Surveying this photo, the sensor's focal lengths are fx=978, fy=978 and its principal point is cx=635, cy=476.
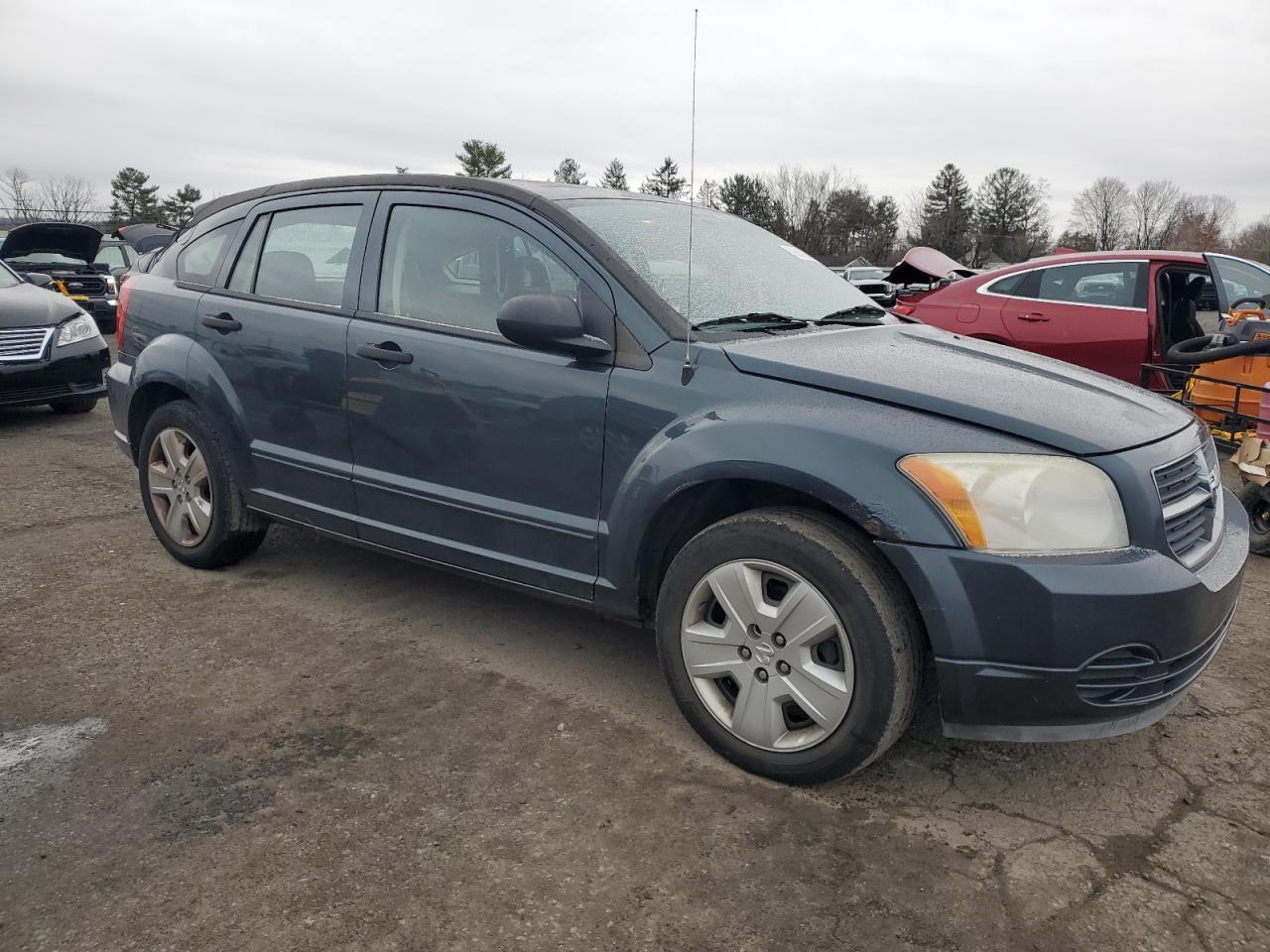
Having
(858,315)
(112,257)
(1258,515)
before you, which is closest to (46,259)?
(112,257)

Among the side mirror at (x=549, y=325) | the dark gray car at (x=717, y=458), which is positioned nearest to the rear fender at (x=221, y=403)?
the dark gray car at (x=717, y=458)

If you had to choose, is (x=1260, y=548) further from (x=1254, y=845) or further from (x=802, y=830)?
(x=802, y=830)

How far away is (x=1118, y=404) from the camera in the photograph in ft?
9.39

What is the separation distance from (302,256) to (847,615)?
8.87ft

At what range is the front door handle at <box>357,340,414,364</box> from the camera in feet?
11.3

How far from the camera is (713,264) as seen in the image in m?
3.47

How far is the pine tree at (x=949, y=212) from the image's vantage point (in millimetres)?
82438

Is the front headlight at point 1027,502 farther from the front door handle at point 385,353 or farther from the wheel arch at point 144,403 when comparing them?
the wheel arch at point 144,403

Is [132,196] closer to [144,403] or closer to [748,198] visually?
[748,198]

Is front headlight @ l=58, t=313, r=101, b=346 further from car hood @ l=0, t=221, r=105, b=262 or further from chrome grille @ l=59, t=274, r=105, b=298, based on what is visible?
chrome grille @ l=59, t=274, r=105, b=298

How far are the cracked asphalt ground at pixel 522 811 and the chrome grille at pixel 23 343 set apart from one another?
497 cm

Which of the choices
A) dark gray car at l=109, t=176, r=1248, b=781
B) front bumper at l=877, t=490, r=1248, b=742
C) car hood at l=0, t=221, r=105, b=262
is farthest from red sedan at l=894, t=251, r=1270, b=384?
car hood at l=0, t=221, r=105, b=262

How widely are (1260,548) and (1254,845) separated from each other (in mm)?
2890

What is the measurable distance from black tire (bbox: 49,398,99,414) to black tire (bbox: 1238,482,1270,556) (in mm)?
8556
